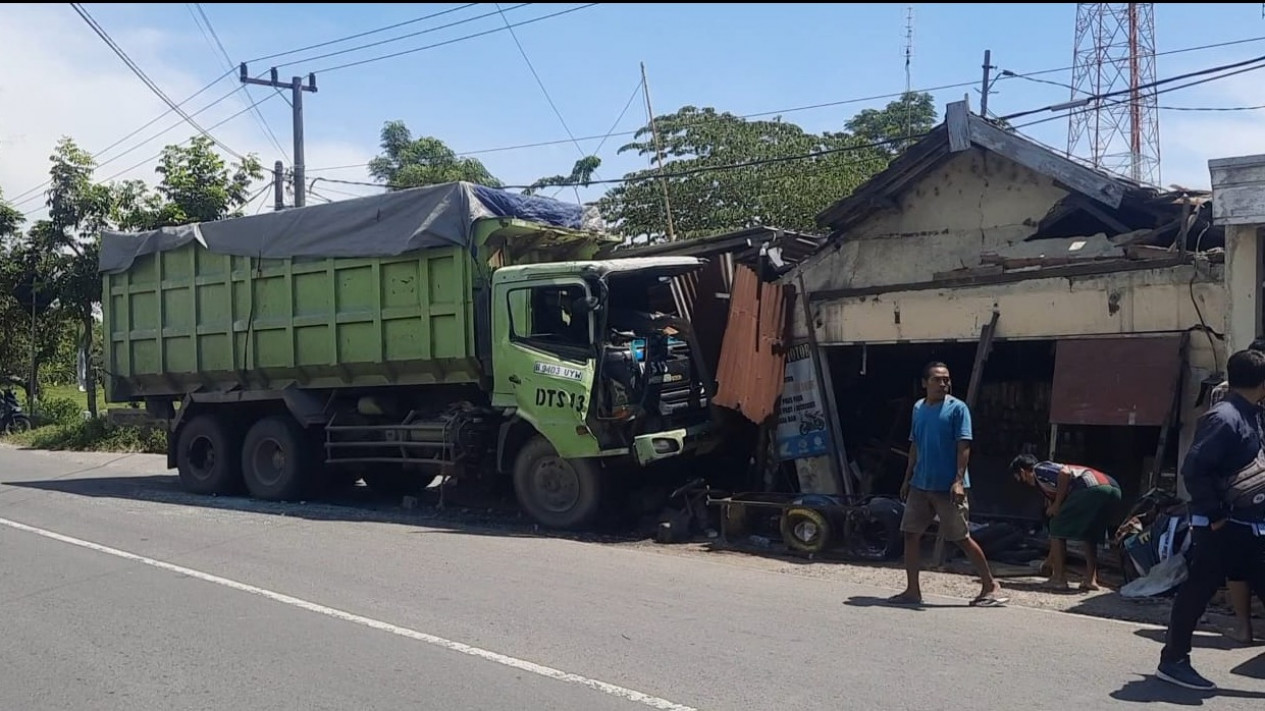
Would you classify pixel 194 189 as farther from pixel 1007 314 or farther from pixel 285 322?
pixel 1007 314

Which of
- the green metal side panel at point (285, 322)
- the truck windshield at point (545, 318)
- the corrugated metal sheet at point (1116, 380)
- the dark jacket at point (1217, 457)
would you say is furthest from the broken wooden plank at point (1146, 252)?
the green metal side panel at point (285, 322)

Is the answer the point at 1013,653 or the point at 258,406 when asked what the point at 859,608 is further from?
the point at 258,406

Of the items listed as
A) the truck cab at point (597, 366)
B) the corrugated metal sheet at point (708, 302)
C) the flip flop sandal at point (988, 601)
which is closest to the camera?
the flip flop sandal at point (988, 601)

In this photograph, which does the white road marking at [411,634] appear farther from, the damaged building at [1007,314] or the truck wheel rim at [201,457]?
the damaged building at [1007,314]

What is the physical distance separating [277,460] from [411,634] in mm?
7836

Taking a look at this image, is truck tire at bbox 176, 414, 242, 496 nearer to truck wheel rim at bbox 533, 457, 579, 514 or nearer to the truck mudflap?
truck wheel rim at bbox 533, 457, 579, 514

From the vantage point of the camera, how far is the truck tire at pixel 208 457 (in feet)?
45.6

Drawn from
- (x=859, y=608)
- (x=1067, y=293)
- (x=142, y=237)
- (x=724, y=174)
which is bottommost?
(x=859, y=608)

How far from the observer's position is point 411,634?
6.34 m

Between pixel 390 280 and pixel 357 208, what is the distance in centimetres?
93

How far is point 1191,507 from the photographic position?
5.36m

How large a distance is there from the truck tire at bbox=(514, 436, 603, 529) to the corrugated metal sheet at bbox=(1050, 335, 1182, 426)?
14.2ft

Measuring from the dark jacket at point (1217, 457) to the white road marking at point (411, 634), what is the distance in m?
2.68

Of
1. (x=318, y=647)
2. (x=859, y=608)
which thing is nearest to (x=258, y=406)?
(x=318, y=647)
